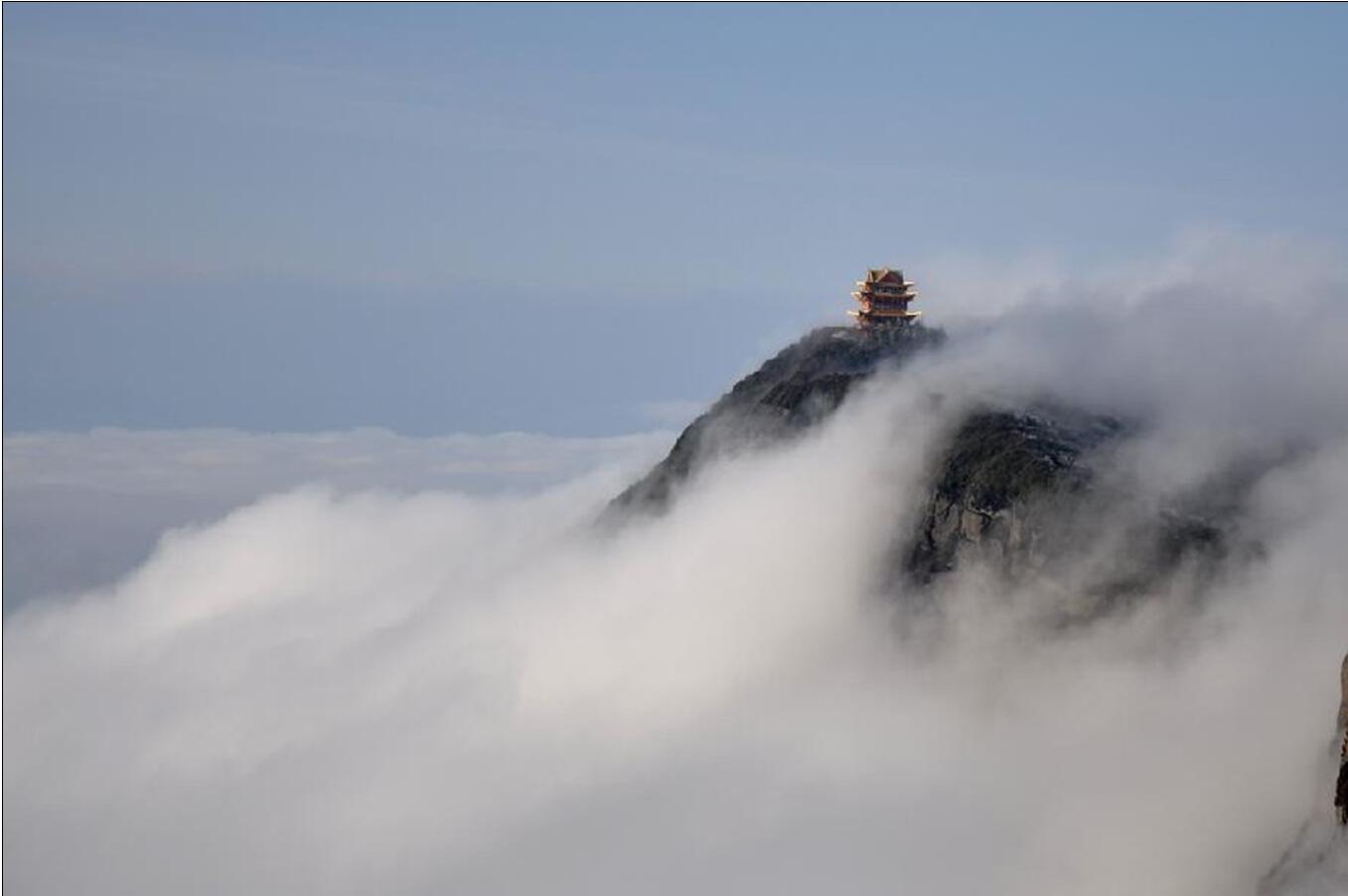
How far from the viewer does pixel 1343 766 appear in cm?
15650

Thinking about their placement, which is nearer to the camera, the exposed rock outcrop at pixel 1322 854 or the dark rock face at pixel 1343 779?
the dark rock face at pixel 1343 779

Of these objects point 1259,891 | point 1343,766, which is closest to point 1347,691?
point 1343,766

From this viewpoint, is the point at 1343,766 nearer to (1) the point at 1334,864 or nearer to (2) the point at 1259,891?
(1) the point at 1334,864

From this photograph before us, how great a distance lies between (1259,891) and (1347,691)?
3124 cm

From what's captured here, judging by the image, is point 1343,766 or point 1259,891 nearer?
point 1343,766

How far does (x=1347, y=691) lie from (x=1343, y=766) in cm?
753

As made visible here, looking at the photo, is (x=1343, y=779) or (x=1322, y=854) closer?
(x=1343, y=779)

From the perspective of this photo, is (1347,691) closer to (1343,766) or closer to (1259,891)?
(1343,766)

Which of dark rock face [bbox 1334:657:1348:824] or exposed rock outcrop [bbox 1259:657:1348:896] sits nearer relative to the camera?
dark rock face [bbox 1334:657:1348:824]

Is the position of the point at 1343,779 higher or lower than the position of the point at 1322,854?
higher

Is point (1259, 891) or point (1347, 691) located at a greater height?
point (1347, 691)

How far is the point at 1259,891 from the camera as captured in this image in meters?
183

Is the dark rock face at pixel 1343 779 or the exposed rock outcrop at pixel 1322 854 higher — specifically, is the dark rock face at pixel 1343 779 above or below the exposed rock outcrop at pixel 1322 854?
above

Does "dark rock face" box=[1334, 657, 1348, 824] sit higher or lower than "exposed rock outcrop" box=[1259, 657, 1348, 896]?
higher
